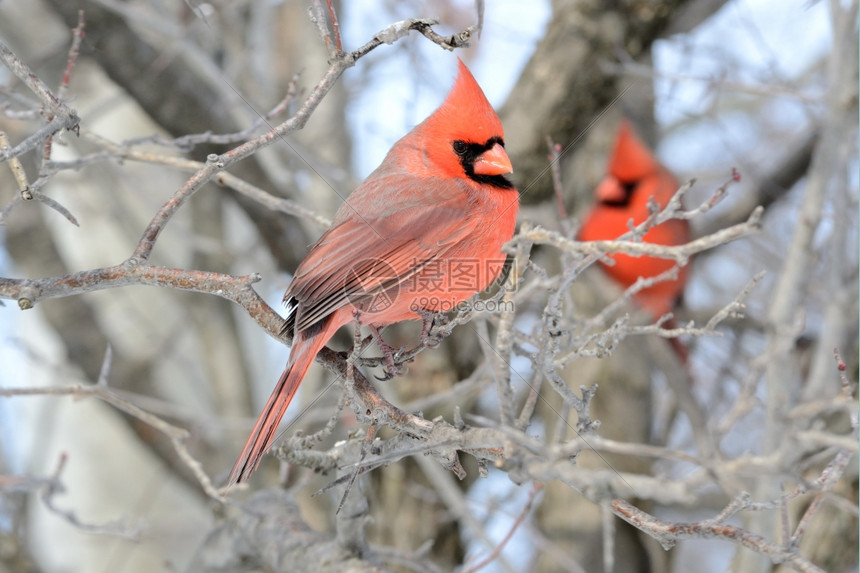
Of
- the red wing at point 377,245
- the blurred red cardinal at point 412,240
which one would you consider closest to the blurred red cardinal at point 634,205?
the blurred red cardinal at point 412,240

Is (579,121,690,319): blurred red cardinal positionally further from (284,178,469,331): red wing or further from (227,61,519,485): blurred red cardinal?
(284,178,469,331): red wing

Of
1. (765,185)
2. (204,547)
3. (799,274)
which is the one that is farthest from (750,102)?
(204,547)

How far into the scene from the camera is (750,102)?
5949 millimetres

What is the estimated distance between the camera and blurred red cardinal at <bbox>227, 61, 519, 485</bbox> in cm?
180

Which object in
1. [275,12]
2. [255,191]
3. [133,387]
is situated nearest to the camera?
[255,191]

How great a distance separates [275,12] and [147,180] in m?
1.16

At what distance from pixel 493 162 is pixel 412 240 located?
313 millimetres

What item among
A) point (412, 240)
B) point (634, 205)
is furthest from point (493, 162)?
point (634, 205)

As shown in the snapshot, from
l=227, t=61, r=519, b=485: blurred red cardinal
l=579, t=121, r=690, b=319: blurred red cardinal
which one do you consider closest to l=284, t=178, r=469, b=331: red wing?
l=227, t=61, r=519, b=485: blurred red cardinal

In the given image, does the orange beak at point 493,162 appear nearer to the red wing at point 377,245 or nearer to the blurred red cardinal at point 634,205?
the red wing at point 377,245

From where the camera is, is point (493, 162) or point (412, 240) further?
point (493, 162)

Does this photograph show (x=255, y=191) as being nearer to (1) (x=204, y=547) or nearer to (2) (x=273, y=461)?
(1) (x=204, y=547)

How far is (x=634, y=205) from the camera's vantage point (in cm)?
367

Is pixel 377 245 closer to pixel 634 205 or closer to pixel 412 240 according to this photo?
pixel 412 240
